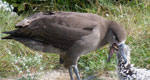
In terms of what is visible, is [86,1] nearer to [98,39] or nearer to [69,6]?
[69,6]

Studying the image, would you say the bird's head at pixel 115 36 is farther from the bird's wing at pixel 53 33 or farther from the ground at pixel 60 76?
the ground at pixel 60 76

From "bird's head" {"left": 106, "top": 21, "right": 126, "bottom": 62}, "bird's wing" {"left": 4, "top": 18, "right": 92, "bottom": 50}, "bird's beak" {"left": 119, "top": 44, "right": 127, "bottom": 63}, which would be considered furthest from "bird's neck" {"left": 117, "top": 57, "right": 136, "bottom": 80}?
"bird's wing" {"left": 4, "top": 18, "right": 92, "bottom": 50}

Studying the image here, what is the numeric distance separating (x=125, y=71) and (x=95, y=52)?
1.12 meters

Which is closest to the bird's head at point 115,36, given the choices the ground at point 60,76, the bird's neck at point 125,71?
the bird's neck at point 125,71

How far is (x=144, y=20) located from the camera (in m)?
5.78

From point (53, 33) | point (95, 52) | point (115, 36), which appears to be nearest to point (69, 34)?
point (53, 33)

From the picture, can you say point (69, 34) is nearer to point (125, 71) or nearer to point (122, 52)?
point (122, 52)

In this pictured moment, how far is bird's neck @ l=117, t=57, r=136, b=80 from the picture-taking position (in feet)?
13.0

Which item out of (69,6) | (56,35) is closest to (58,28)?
(56,35)

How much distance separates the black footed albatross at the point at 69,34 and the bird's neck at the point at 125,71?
10.1 inches

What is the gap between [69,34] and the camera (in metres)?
4.09

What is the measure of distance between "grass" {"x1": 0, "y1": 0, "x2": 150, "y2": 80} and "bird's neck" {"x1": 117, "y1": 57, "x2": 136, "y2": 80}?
622 mm

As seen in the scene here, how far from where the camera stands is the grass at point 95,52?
4.68 meters

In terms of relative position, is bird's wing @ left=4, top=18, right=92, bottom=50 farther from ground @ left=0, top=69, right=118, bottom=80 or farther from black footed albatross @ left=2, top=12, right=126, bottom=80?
ground @ left=0, top=69, right=118, bottom=80
